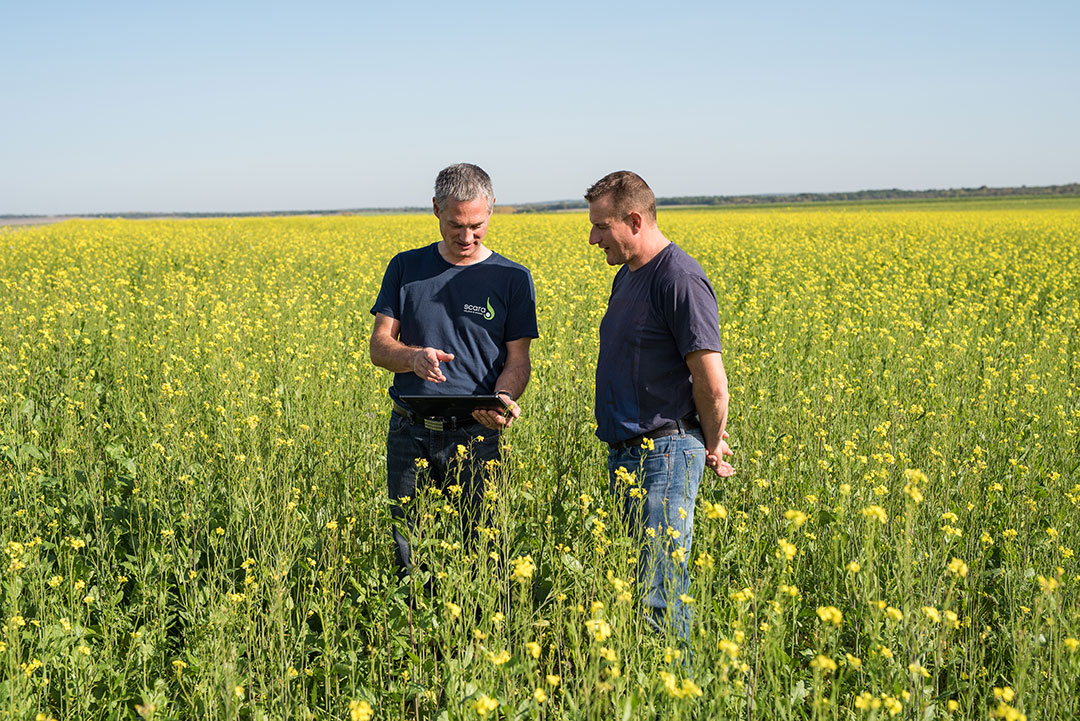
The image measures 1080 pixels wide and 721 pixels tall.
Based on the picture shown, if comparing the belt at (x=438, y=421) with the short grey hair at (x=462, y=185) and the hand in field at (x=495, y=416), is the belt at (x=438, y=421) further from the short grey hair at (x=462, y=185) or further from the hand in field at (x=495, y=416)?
the short grey hair at (x=462, y=185)

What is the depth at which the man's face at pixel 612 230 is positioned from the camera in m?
2.81

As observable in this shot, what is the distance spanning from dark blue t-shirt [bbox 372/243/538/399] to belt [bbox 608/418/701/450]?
2.15 ft

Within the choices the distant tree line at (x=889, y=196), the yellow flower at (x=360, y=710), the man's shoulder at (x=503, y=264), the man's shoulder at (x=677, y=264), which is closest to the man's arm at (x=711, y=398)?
the man's shoulder at (x=677, y=264)

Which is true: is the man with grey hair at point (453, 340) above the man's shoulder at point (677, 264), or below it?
below

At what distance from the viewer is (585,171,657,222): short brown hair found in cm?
279

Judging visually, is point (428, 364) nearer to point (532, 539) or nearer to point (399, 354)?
point (399, 354)

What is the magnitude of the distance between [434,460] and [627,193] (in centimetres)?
135

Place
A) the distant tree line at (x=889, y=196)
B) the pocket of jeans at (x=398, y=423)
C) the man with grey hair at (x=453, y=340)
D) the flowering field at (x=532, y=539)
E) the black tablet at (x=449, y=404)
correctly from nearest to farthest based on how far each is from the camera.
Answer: the flowering field at (x=532, y=539)
the black tablet at (x=449, y=404)
the man with grey hair at (x=453, y=340)
the pocket of jeans at (x=398, y=423)
the distant tree line at (x=889, y=196)

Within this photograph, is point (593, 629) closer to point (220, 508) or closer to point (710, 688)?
point (710, 688)

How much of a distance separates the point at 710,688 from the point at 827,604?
46.1 inches

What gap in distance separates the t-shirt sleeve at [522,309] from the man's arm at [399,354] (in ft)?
0.98

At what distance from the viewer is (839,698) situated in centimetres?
276

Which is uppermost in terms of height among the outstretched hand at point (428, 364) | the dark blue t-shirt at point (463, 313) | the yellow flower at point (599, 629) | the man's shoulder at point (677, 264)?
the man's shoulder at point (677, 264)

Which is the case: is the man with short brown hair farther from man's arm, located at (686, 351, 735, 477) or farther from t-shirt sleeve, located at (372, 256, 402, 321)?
t-shirt sleeve, located at (372, 256, 402, 321)
